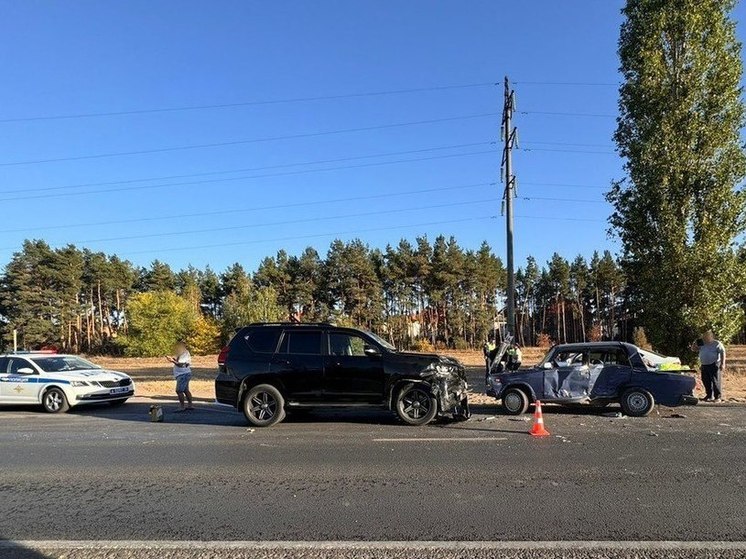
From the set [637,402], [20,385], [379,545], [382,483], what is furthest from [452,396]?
[20,385]

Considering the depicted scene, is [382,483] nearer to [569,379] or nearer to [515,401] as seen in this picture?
[515,401]

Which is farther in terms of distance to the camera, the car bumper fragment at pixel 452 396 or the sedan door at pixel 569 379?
the sedan door at pixel 569 379

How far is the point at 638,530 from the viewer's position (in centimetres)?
500

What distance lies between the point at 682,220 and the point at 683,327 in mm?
3862

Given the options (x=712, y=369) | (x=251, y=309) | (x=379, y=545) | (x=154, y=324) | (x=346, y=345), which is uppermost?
(x=251, y=309)

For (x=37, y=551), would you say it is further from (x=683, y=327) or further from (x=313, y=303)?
(x=313, y=303)

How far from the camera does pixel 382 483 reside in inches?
267

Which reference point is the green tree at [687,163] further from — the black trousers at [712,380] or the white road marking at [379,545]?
the white road marking at [379,545]

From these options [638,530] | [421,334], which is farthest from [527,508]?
[421,334]

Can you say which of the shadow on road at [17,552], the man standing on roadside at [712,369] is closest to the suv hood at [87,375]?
the shadow on road at [17,552]

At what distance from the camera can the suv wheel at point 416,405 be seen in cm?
1117

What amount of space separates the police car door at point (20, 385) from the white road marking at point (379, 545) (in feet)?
37.5

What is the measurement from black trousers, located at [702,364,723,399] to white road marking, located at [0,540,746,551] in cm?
1089

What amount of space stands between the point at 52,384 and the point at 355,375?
850cm
